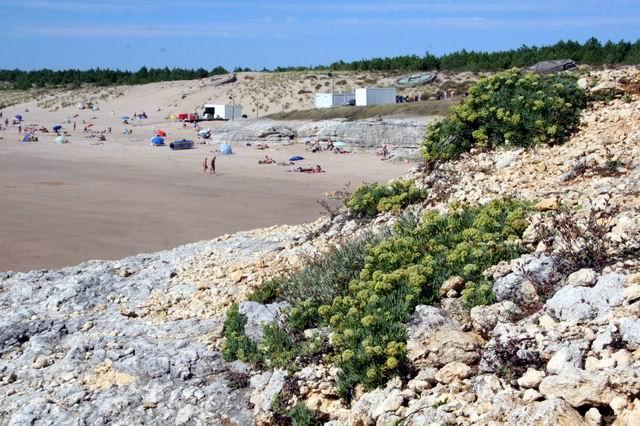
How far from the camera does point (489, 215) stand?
7.37 metres

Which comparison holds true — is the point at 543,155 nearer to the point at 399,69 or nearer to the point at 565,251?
the point at 565,251

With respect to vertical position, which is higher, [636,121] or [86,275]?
[636,121]

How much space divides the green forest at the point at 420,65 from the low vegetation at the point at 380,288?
3616 centimetres

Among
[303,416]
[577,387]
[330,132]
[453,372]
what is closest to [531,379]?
[577,387]

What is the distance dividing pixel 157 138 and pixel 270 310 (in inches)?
1681

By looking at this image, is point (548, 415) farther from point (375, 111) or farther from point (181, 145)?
point (375, 111)

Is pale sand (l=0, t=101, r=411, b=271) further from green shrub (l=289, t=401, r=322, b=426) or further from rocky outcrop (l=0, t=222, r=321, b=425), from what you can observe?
green shrub (l=289, t=401, r=322, b=426)

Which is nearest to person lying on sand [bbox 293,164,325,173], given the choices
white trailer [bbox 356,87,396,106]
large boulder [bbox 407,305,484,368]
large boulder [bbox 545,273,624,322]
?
white trailer [bbox 356,87,396,106]

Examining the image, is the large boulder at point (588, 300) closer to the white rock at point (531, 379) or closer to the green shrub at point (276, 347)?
the white rock at point (531, 379)

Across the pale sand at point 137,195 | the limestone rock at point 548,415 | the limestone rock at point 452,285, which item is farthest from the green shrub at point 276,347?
the pale sand at point 137,195

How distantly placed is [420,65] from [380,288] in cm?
7174

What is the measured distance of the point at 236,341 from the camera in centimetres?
689

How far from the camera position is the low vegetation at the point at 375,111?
45625mm

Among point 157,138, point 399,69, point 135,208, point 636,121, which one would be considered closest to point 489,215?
point 636,121
